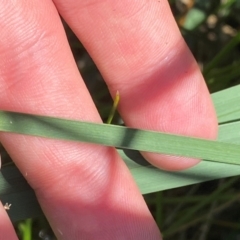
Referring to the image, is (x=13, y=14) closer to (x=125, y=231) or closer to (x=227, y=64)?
(x=125, y=231)

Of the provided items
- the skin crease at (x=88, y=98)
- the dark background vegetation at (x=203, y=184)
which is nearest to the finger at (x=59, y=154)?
the skin crease at (x=88, y=98)

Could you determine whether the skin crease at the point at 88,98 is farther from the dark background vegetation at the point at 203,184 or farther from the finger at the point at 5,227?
the dark background vegetation at the point at 203,184

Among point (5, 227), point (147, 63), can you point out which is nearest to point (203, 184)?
point (147, 63)

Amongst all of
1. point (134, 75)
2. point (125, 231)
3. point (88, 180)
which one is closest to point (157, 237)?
point (125, 231)

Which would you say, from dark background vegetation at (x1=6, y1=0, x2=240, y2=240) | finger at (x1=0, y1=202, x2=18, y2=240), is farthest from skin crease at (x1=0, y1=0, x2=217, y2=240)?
dark background vegetation at (x1=6, y1=0, x2=240, y2=240)

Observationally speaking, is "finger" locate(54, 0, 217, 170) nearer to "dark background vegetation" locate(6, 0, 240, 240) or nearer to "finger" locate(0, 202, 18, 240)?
"dark background vegetation" locate(6, 0, 240, 240)

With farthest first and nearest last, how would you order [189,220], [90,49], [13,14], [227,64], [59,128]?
[227,64], [189,220], [90,49], [13,14], [59,128]
